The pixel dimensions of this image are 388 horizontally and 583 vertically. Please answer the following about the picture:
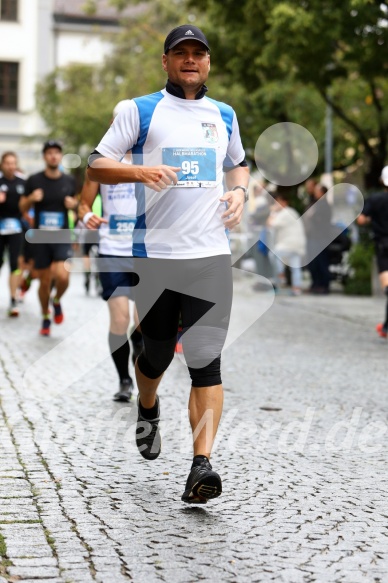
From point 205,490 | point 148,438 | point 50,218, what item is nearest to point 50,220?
point 50,218

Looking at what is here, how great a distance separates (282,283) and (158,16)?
19.2m

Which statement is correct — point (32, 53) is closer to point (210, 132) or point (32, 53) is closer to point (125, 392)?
point (125, 392)

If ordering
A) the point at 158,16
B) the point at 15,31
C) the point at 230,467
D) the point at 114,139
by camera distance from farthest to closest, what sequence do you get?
the point at 15,31
the point at 158,16
the point at 230,467
the point at 114,139

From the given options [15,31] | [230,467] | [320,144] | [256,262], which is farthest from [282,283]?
[15,31]

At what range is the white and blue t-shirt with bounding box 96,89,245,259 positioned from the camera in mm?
5605

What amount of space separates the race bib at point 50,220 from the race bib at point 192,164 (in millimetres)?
8096

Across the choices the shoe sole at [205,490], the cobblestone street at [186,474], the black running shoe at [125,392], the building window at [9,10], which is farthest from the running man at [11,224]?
the building window at [9,10]

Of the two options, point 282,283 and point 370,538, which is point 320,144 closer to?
point 282,283

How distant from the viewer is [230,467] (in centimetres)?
637

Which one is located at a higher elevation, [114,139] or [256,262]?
[114,139]

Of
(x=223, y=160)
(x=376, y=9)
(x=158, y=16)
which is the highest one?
(x=158, y=16)

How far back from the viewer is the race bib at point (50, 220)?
13602 millimetres

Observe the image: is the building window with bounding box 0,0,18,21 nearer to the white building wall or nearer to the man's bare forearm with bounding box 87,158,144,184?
the white building wall

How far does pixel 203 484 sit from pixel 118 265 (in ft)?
13.1
